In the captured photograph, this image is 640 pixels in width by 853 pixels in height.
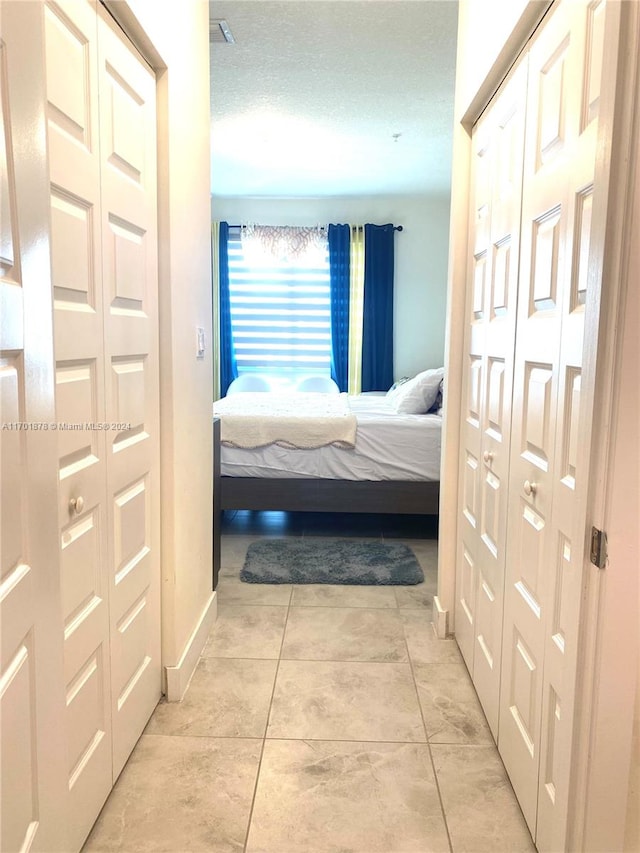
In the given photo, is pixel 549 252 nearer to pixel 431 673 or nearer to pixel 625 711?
pixel 625 711

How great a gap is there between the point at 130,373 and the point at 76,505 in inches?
17.7

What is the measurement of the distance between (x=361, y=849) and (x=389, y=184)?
18.3ft

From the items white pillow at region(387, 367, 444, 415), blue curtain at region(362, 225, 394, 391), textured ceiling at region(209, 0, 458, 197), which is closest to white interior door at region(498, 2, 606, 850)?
textured ceiling at region(209, 0, 458, 197)

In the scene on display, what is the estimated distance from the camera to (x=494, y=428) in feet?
6.14

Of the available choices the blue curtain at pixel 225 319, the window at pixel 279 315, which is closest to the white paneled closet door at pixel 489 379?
the window at pixel 279 315

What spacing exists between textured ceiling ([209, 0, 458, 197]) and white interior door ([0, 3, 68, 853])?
2.41m

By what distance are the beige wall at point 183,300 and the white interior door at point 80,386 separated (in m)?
0.43

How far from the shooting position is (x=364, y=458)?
369 cm

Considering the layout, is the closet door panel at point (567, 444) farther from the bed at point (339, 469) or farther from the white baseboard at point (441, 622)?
the bed at point (339, 469)

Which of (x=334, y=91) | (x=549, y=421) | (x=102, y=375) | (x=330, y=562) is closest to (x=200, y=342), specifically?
(x=102, y=375)

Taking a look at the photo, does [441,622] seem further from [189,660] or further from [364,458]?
[364,458]

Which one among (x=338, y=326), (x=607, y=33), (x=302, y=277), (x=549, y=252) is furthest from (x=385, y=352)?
(x=607, y=33)

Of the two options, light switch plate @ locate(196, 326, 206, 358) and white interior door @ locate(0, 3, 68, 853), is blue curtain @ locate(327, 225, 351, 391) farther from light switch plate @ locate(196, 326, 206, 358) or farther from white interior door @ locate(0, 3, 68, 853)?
white interior door @ locate(0, 3, 68, 853)

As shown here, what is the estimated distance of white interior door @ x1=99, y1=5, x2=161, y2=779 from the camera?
1490 mm
